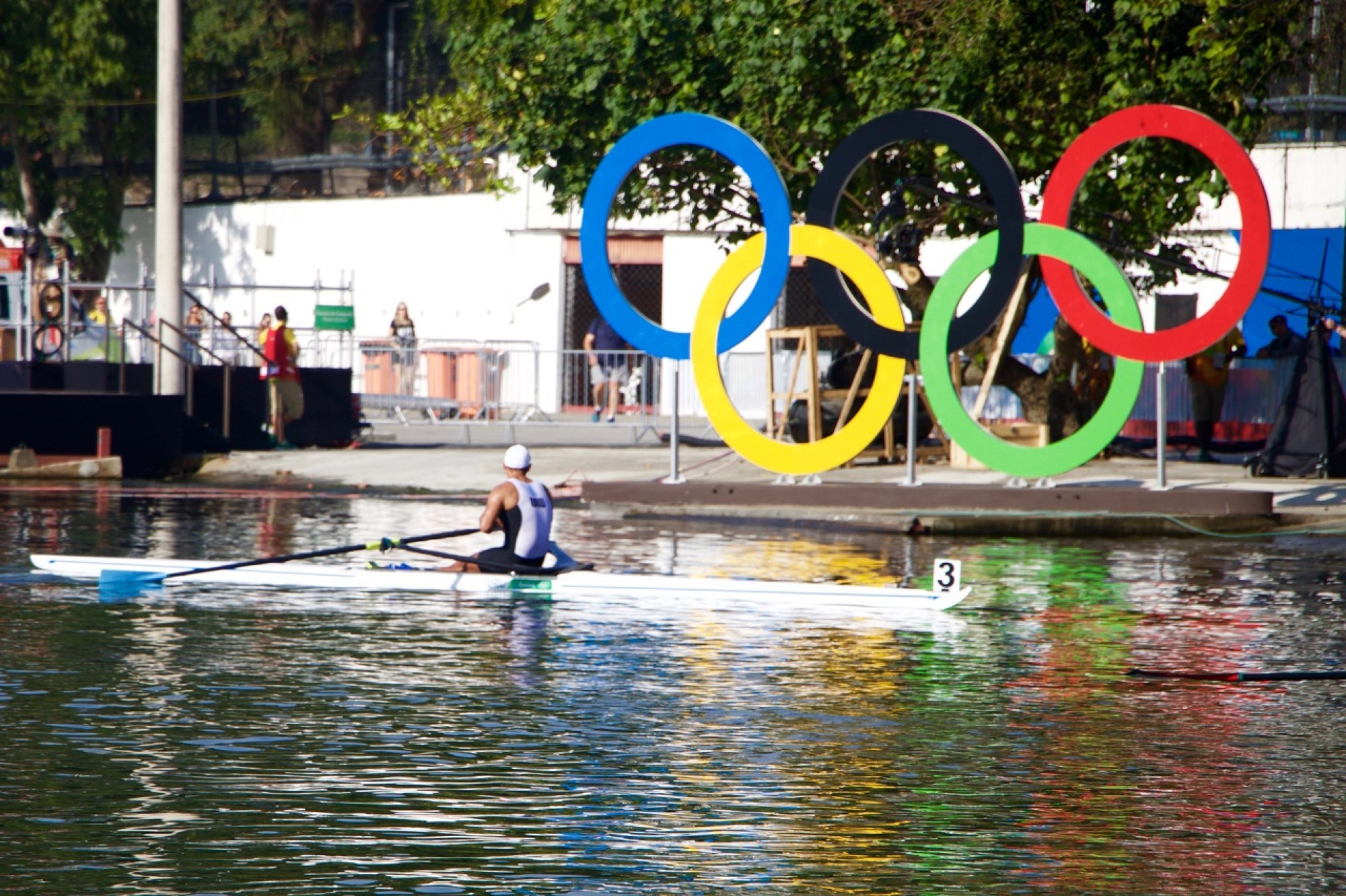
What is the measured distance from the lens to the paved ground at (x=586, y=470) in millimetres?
22453

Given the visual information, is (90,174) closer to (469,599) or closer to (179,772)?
(469,599)

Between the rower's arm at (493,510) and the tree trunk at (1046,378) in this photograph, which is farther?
the tree trunk at (1046,378)

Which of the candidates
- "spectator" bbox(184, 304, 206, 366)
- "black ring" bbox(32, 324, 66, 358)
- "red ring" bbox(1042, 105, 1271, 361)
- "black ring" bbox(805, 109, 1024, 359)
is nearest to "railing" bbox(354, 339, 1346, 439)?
"spectator" bbox(184, 304, 206, 366)

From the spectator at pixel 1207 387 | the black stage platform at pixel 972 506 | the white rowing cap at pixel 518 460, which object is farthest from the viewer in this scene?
the spectator at pixel 1207 387

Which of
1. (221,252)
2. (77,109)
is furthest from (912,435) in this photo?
(77,109)

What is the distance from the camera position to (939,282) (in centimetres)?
2106

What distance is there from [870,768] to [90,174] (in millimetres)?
44476

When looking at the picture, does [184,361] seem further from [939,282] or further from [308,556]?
[308,556]

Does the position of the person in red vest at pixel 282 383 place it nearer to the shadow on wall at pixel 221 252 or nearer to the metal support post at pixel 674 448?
the metal support post at pixel 674 448

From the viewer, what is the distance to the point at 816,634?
511 inches

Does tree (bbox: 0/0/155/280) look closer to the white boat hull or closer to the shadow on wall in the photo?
the shadow on wall

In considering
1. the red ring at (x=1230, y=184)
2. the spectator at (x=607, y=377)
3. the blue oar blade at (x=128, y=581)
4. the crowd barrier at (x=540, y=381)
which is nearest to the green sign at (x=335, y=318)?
the crowd barrier at (x=540, y=381)

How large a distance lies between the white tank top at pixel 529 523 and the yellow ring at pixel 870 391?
651cm

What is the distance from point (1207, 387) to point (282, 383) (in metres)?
13.4
